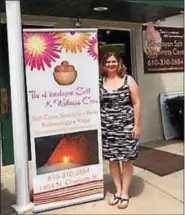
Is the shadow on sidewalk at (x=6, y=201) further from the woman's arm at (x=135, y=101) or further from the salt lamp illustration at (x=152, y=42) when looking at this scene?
the salt lamp illustration at (x=152, y=42)

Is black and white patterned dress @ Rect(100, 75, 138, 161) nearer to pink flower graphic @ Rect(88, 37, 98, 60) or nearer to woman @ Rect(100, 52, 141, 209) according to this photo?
woman @ Rect(100, 52, 141, 209)

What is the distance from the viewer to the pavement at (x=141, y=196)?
12.2 ft

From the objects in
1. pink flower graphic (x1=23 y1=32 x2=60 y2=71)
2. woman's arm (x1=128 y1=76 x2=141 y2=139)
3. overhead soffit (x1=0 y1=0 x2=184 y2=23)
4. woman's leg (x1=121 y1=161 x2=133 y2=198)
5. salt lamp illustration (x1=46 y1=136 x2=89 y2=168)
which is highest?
overhead soffit (x1=0 y1=0 x2=184 y2=23)

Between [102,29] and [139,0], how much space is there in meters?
1.54

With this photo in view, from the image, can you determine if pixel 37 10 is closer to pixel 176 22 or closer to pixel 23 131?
pixel 23 131

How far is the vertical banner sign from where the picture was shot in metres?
3.62

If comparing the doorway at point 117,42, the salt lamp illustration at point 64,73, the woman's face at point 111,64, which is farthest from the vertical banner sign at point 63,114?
the doorway at point 117,42

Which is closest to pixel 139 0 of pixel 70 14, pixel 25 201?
pixel 70 14

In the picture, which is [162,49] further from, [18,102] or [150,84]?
[18,102]

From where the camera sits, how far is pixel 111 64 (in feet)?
12.5

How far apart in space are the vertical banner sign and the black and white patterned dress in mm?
86

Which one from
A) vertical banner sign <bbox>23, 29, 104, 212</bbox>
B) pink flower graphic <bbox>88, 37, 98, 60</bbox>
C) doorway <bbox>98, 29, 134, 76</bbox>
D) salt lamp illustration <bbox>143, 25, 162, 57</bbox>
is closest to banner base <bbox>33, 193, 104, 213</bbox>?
vertical banner sign <bbox>23, 29, 104, 212</bbox>

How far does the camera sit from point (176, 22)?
7.33 metres

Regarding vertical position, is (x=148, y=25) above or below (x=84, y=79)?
above
